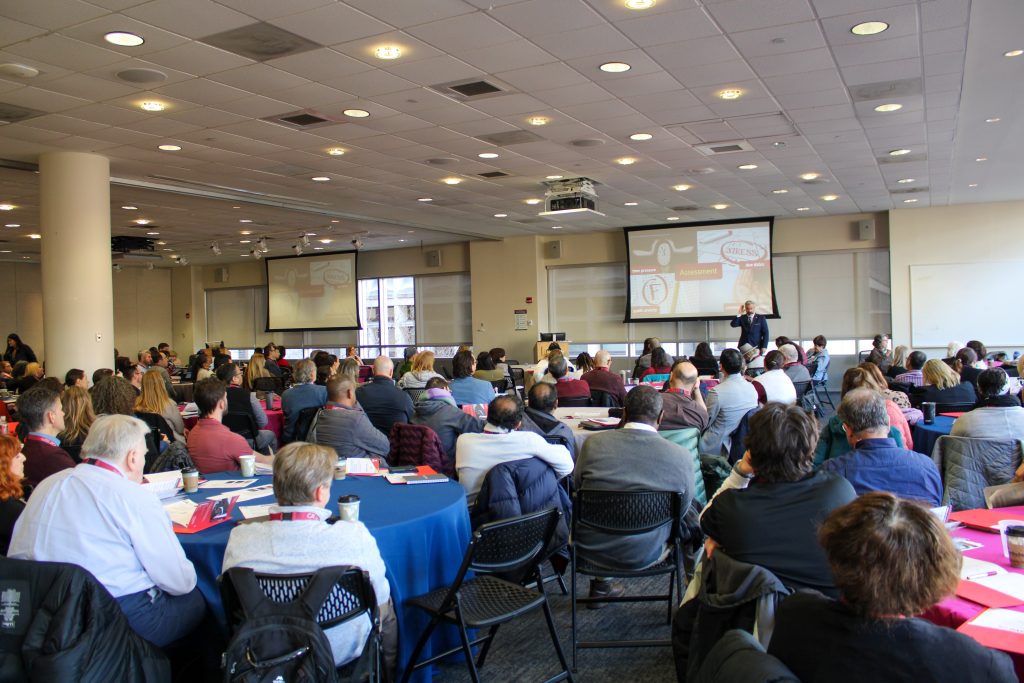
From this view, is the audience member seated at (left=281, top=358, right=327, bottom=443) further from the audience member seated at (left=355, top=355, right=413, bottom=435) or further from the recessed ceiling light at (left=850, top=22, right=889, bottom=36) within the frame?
the recessed ceiling light at (left=850, top=22, right=889, bottom=36)

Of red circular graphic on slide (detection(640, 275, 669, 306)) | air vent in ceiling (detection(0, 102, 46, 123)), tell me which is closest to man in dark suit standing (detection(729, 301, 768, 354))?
red circular graphic on slide (detection(640, 275, 669, 306))

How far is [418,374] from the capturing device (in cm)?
807

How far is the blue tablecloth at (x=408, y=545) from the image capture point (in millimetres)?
→ 3111

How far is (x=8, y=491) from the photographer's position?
3104 mm

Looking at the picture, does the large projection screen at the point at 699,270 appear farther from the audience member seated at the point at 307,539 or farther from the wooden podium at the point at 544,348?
the audience member seated at the point at 307,539

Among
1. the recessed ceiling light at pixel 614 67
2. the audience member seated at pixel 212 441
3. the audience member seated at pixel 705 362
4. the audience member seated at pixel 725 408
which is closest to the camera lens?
the audience member seated at pixel 212 441

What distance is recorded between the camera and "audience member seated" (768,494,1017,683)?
1448 millimetres

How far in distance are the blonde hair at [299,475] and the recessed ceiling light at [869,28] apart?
14.9 ft

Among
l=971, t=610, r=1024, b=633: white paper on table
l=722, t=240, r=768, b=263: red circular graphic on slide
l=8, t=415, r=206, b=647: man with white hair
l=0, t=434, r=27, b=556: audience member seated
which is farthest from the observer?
l=722, t=240, r=768, b=263: red circular graphic on slide

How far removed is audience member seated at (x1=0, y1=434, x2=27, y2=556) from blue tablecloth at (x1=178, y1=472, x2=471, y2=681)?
24.5 inches

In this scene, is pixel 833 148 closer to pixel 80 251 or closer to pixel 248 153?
pixel 248 153

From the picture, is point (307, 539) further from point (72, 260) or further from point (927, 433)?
point (72, 260)

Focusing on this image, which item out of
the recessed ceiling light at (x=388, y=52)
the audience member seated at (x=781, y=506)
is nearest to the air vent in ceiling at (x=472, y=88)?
the recessed ceiling light at (x=388, y=52)

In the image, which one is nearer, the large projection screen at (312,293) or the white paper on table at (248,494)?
the white paper on table at (248,494)
